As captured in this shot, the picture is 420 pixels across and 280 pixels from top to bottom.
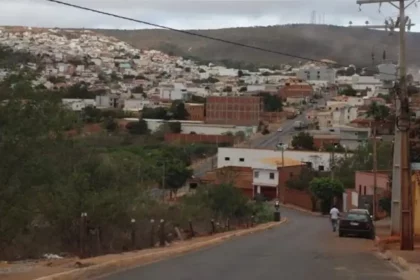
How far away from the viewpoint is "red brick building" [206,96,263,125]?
15362 cm

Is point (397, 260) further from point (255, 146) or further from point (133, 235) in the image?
point (255, 146)

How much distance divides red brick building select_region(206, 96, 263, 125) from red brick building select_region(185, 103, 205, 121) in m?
1.31

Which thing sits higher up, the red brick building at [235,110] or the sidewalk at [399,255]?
the red brick building at [235,110]

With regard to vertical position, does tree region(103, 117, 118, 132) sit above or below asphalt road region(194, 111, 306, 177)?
above

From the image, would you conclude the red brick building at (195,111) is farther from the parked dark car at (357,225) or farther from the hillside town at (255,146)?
the parked dark car at (357,225)

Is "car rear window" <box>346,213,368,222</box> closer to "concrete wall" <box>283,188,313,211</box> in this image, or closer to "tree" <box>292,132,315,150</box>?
"concrete wall" <box>283,188,313,211</box>

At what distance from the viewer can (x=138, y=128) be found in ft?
370

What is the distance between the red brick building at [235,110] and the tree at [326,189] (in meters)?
73.5

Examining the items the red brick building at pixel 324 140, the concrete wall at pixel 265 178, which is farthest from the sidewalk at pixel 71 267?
the red brick building at pixel 324 140

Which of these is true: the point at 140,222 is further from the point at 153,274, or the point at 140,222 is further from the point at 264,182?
the point at 264,182

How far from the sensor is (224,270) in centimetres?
1970

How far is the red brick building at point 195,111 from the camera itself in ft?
500

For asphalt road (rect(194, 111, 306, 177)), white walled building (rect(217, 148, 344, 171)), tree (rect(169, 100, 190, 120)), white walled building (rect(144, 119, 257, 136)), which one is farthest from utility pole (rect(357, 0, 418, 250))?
tree (rect(169, 100, 190, 120))

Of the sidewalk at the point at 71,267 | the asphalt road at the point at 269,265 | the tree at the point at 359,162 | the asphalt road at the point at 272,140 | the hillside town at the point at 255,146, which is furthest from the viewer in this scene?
the asphalt road at the point at 272,140
